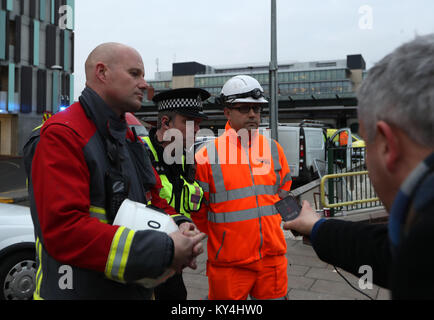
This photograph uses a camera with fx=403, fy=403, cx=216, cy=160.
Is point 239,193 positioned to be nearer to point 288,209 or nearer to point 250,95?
point 250,95

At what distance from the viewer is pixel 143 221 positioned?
1.71m

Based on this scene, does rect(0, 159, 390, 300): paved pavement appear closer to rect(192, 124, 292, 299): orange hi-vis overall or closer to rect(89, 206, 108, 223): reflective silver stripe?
rect(192, 124, 292, 299): orange hi-vis overall

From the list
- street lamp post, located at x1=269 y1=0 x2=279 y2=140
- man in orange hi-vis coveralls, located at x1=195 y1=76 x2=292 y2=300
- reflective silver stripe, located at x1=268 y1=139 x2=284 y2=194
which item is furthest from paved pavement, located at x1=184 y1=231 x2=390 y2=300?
street lamp post, located at x1=269 y1=0 x2=279 y2=140

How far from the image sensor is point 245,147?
3.23 m

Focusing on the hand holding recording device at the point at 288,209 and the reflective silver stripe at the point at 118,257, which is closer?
the reflective silver stripe at the point at 118,257

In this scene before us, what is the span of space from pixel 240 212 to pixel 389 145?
6.74 ft

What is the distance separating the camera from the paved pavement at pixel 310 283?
14.4 ft

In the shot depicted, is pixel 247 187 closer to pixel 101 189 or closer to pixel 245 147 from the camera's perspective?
pixel 245 147

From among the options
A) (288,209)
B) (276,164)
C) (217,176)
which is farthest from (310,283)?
(288,209)

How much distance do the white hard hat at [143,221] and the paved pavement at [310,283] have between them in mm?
2877

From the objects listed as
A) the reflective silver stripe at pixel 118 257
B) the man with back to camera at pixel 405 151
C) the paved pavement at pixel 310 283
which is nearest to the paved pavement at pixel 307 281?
the paved pavement at pixel 310 283

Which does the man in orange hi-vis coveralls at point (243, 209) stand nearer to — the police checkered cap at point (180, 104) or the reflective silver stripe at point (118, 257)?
the police checkered cap at point (180, 104)

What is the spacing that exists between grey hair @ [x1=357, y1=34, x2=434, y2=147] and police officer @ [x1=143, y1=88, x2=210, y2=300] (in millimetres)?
1983
